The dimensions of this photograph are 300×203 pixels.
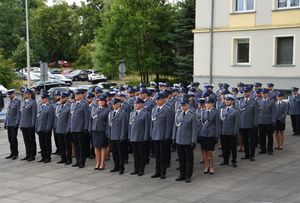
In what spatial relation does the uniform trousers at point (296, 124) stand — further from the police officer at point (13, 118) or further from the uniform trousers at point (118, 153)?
the police officer at point (13, 118)

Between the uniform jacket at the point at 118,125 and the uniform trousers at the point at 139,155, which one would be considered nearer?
the uniform trousers at the point at 139,155

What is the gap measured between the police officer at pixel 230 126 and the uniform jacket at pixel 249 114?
108cm

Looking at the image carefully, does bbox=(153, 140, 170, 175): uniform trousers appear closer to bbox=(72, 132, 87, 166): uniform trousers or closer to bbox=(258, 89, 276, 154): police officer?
bbox=(72, 132, 87, 166): uniform trousers

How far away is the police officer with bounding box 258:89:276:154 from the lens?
14.4m

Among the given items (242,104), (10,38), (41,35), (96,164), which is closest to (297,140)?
(242,104)

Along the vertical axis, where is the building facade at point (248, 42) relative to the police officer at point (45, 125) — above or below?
above

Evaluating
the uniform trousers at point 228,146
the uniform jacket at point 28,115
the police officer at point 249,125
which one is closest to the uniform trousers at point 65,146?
the uniform jacket at point 28,115

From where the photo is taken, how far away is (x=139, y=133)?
11984 mm

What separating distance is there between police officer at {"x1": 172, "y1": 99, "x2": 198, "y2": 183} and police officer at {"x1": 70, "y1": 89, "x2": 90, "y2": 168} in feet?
8.80

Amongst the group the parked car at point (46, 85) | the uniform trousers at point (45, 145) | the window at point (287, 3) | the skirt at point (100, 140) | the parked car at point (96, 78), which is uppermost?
the window at point (287, 3)

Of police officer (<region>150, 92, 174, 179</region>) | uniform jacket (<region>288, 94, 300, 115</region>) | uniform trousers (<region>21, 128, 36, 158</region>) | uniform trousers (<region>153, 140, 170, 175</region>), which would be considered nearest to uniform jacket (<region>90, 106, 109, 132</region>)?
police officer (<region>150, 92, 174, 179</region>)

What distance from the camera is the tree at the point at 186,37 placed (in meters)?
32.9

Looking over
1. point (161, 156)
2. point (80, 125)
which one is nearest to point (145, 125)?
point (161, 156)

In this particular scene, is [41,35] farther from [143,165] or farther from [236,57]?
[143,165]
